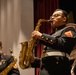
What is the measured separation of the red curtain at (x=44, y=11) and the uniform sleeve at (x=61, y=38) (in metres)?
1.71

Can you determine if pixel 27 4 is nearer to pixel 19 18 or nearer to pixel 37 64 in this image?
pixel 19 18

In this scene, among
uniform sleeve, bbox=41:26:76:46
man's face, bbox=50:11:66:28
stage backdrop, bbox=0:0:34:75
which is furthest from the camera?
stage backdrop, bbox=0:0:34:75

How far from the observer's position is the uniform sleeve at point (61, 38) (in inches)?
75.7

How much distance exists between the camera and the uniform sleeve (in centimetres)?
192

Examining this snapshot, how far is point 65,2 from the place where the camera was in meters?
3.61

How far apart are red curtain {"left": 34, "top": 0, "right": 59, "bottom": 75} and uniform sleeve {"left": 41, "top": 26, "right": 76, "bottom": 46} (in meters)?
1.71

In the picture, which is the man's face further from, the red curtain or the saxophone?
the red curtain

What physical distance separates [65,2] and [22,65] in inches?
64.9

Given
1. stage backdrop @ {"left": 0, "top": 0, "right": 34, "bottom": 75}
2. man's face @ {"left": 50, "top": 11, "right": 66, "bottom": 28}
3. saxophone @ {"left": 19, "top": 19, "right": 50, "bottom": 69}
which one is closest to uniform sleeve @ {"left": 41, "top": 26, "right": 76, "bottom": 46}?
man's face @ {"left": 50, "top": 11, "right": 66, "bottom": 28}

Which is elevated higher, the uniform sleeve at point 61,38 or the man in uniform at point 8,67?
the uniform sleeve at point 61,38

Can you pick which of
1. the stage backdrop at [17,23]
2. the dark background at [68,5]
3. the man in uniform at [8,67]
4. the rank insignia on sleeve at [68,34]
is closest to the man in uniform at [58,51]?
the rank insignia on sleeve at [68,34]

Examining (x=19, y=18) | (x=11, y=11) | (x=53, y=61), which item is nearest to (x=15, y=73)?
(x=53, y=61)

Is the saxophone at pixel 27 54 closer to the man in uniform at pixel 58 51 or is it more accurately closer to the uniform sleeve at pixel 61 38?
the man in uniform at pixel 58 51

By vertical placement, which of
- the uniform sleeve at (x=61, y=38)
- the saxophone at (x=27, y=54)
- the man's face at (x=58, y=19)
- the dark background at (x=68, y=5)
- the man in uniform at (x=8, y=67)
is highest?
the dark background at (x=68, y=5)
